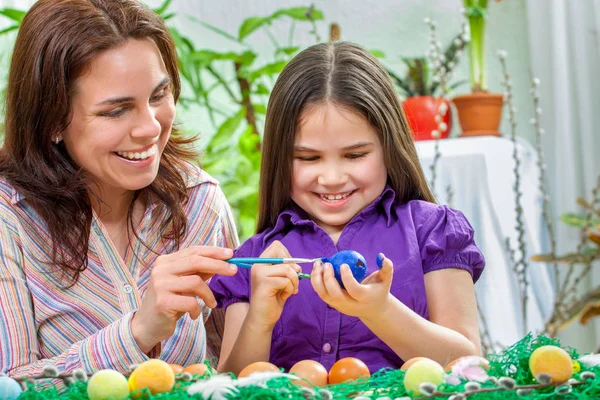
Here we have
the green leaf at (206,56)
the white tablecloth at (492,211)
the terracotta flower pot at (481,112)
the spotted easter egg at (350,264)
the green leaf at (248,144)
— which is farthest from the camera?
the green leaf at (206,56)

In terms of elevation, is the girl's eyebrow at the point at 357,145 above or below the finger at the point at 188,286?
above

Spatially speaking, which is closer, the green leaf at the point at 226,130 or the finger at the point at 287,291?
the finger at the point at 287,291

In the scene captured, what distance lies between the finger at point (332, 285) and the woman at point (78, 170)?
0.27 metres

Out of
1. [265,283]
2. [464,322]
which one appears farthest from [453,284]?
[265,283]

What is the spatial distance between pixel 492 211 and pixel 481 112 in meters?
0.52

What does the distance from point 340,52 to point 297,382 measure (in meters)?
0.72

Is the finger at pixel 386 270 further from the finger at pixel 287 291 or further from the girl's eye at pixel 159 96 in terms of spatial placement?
the girl's eye at pixel 159 96

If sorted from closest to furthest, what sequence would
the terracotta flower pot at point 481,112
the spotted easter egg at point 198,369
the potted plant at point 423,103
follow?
the spotted easter egg at point 198,369 → the potted plant at point 423,103 → the terracotta flower pot at point 481,112

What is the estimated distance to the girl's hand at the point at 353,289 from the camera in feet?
3.40

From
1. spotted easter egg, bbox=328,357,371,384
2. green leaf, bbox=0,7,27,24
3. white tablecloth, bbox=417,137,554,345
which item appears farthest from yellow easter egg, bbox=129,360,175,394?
green leaf, bbox=0,7,27,24

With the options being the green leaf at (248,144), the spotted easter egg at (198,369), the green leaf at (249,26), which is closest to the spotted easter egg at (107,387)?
the spotted easter egg at (198,369)

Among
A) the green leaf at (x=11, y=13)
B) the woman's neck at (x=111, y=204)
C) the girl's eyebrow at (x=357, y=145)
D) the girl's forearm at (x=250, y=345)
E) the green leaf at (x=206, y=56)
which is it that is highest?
the green leaf at (x=11, y=13)

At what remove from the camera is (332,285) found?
104 centimetres

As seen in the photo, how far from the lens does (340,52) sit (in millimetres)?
1401
